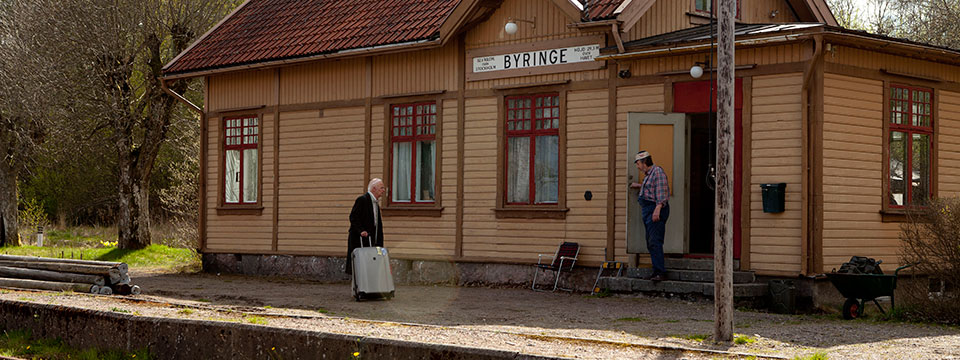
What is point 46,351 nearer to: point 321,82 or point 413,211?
point 413,211

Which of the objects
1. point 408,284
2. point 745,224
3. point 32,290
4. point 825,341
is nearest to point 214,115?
point 408,284

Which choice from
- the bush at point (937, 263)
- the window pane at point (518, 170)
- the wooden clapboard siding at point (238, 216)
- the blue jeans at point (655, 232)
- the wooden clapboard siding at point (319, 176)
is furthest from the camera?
the wooden clapboard siding at point (238, 216)

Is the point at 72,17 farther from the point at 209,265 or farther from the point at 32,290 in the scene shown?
the point at 32,290

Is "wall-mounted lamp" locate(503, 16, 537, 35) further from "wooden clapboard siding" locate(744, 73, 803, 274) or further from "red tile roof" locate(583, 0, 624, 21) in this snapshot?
"wooden clapboard siding" locate(744, 73, 803, 274)

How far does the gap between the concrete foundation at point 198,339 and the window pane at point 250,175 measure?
28.3 ft

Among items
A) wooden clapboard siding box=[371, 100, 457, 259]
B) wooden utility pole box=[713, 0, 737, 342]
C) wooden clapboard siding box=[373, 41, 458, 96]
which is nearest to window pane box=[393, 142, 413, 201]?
wooden clapboard siding box=[371, 100, 457, 259]

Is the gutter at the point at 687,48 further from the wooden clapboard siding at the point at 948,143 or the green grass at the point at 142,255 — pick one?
the green grass at the point at 142,255

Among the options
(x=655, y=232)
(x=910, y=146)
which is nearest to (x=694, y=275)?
(x=655, y=232)

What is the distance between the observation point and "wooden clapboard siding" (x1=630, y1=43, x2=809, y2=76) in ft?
46.0

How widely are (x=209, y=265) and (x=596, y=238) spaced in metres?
8.76

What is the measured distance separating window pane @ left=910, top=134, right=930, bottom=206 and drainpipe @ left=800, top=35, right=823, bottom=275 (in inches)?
87.1

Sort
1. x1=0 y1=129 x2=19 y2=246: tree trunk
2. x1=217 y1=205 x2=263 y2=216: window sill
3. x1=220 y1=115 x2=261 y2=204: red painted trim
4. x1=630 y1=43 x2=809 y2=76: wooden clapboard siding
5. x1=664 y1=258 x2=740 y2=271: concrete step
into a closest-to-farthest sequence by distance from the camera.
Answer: x1=630 y1=43 x2=809 y2=76: wooden clapboard siding < x1=664 y1=258 x2=740 y2=271: concrete step < x1=217 y1=205 x2=263 y2=216: window sill < x1=220 y1=115 x2=261 y2=204: red painted trim < x1=0 y1=129 x2=19 y2=246: tree trunk

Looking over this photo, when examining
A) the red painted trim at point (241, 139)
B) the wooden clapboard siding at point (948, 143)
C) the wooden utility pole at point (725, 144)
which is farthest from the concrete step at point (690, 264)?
the red painted trim at point (241, 139)

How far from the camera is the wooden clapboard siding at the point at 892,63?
14242 millimetres
